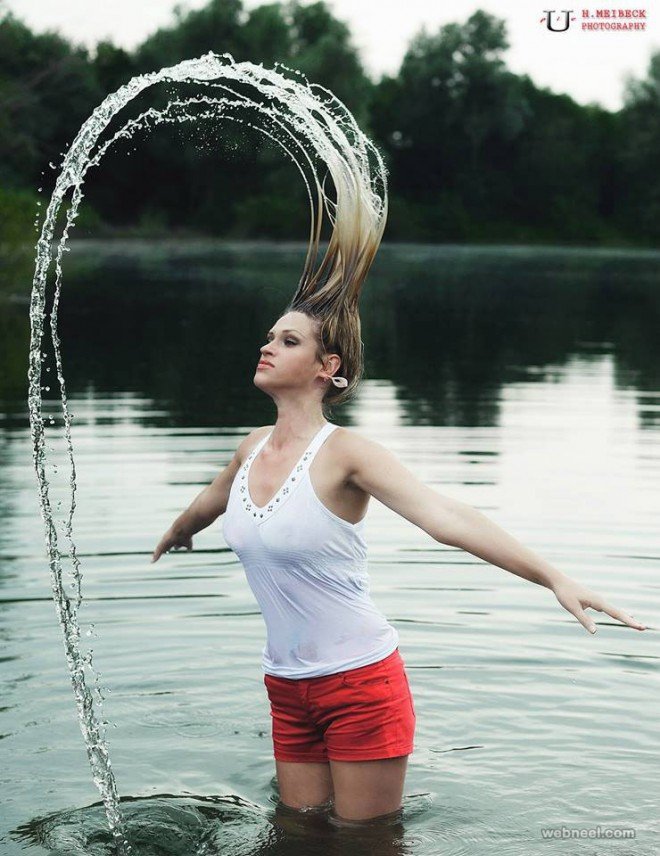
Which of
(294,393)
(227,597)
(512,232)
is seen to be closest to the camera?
(294,393)

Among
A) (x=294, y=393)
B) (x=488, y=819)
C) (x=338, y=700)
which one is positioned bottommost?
(x=488, y=819)

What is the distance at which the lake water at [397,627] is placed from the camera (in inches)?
230

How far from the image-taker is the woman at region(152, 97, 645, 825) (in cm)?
495

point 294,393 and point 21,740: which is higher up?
point 294,393

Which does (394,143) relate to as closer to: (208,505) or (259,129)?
(259,129)

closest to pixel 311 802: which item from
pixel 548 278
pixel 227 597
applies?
pixel 227 597

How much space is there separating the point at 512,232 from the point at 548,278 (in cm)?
3259

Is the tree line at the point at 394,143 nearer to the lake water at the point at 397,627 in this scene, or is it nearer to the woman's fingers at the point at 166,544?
the lake water at the point at 397,627

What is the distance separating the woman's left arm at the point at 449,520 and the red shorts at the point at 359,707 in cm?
55

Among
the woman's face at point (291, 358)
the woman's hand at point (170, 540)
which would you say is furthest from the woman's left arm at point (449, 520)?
the woman's hand at point (170, 540)

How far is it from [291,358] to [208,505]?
779 millimetres

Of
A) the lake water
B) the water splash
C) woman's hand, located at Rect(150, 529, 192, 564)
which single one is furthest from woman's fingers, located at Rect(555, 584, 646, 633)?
woman's hand, located at Rect(150, 529, 192, 564)

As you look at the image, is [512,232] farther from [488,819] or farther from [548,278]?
[488,819]

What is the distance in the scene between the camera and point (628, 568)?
9.45 meters
